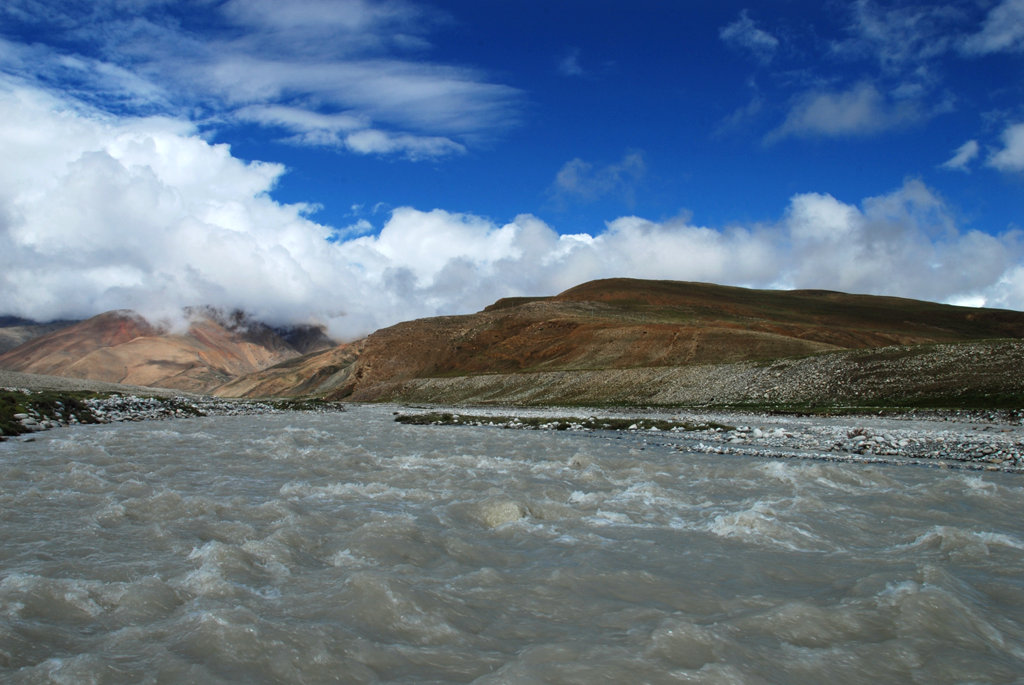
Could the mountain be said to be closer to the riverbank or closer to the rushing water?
the riverbank

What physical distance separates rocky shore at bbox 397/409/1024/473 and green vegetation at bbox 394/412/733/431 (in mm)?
53

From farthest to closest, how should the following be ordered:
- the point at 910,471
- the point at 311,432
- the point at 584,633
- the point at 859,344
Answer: the point at 859,344 → the point at 311,432 → the point at 910,471 → the point at 584,633

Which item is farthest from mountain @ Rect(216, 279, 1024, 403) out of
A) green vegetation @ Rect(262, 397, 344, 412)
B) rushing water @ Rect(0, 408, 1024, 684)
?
rushing water @ Rect(0, 408, 1024, 684)

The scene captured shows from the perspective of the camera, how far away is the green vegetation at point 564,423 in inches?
1287

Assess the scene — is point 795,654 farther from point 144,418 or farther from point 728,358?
point 728,358

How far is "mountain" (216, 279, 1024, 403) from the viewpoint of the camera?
75688mm

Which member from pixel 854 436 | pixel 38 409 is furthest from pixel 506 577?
pixel 38 409

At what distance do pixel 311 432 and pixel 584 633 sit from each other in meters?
25.1

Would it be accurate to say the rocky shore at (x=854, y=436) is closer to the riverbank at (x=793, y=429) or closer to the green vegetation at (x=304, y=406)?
the riverbank at (x=793, y=429)

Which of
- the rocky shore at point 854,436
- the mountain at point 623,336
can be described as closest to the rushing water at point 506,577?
the rocky shore at point 854,436

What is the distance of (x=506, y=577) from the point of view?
866 centimetres

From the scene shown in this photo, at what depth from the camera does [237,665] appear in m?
5.83

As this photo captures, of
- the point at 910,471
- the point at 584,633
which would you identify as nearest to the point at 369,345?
the point at 910,471

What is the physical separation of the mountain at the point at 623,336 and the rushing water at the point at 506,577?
44101 mm
